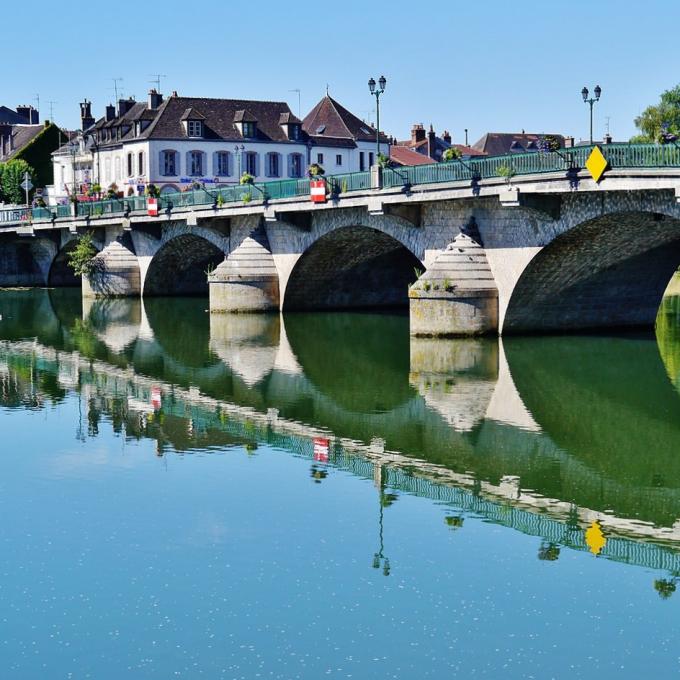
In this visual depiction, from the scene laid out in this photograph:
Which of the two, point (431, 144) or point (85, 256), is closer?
point (85, 256)

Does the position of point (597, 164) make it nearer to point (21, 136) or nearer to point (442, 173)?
point (442, 173)

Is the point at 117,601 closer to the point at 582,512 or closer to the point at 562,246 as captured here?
the point at 582,512

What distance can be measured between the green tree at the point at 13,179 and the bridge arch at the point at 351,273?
54105mm

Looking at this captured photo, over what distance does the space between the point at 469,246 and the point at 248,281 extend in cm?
1463

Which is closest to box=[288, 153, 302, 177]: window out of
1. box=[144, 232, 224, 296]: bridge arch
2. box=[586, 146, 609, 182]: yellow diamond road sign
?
box=[144, 232, 224, 296]: bridge arch

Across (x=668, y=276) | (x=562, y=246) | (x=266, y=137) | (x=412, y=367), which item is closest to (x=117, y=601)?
(x=412, y=367)

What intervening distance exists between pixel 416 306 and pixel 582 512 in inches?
815

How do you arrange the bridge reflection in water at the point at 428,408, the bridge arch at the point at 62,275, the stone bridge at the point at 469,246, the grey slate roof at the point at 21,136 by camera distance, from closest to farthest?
1. the bridge reflection in water at the point at 428,408
2. the stone bridge at the point at 469,246
3. the bridge arch at the point at 62,275
4. the grey slate roof at the point at 21,136

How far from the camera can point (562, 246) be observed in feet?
119

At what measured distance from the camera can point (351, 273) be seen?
2071 inches

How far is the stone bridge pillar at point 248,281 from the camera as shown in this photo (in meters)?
51.0

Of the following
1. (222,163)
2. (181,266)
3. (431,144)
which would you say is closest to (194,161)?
(222,163)

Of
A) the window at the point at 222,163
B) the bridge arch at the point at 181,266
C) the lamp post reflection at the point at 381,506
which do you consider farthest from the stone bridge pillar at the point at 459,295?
the window at the point at 222,163

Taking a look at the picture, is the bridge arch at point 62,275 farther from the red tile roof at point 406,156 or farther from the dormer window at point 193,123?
the red tile roof at point 406,156
